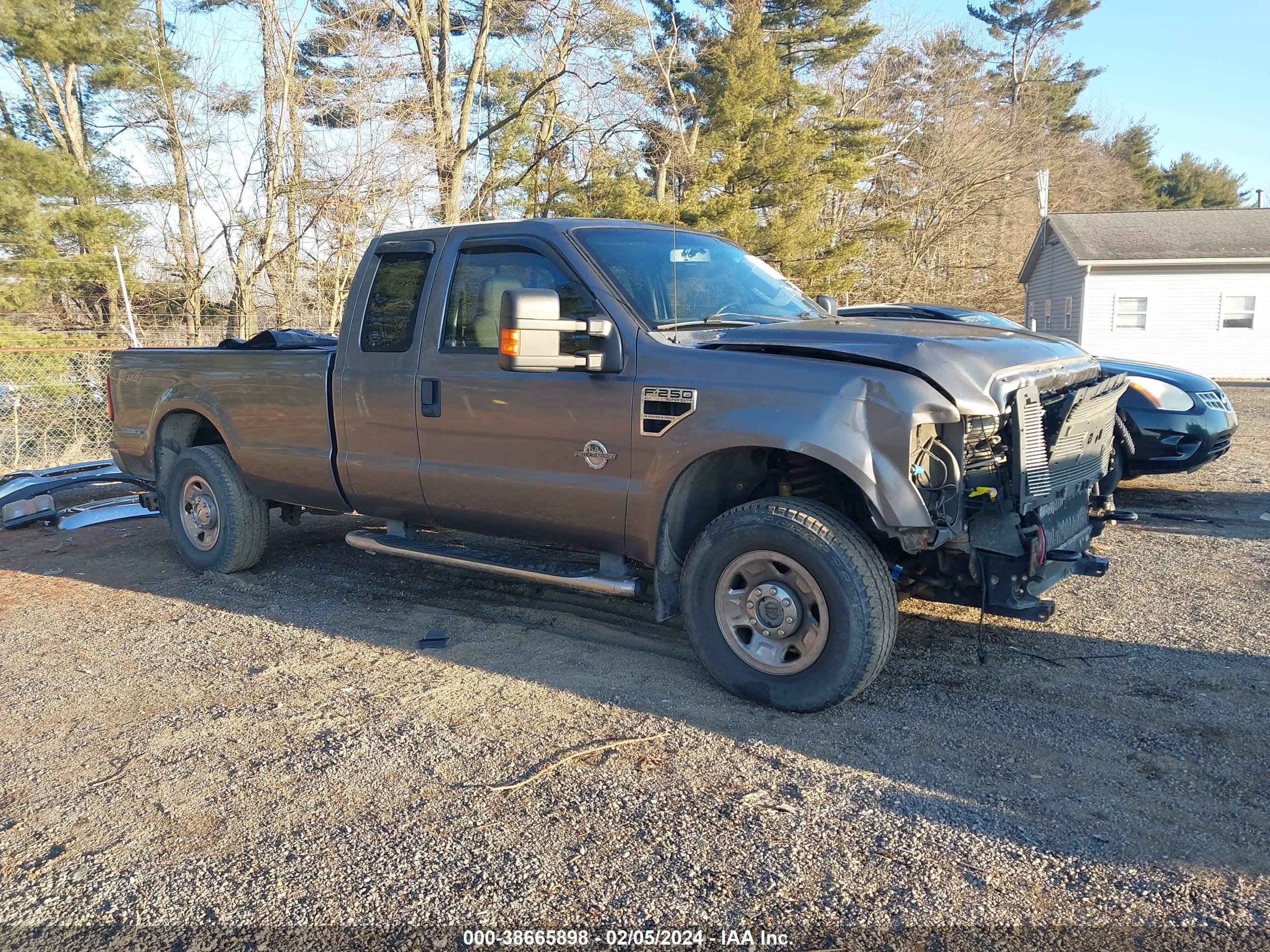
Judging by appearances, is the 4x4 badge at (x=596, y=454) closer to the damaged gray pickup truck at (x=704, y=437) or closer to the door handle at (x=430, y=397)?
the damaged gray pickup truck at (x=704, y=437)

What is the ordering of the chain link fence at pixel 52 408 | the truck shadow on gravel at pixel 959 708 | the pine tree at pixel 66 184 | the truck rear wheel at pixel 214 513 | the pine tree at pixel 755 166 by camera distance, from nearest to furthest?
the truck shadow on gravel at pixel 959 708 → the truck rear wheel at pixel 214 513 → the chain link fence at pixel 52 408 → the pine tree at pixel 66 184 → the pine tree at pixel 755 166

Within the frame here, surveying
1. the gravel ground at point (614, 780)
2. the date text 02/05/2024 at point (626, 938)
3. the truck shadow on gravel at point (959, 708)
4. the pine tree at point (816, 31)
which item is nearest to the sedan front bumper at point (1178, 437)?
the gravel ground at point (614, 780)

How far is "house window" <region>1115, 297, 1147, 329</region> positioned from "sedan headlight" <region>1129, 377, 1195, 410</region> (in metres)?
20.2

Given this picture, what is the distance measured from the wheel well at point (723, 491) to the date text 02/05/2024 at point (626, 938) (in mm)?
1874

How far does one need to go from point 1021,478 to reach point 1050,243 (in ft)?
91.2

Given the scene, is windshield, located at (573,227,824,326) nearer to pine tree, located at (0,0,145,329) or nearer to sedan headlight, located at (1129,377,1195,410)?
sedan headlight, located at (1129,377,1195,410)

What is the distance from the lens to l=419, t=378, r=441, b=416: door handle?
5.03 metres

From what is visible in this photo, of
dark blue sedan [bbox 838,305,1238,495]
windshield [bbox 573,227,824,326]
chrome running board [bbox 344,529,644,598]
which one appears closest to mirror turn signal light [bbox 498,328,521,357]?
windshield [bbox 573,227,824,326]

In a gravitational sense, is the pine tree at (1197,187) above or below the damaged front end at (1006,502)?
above

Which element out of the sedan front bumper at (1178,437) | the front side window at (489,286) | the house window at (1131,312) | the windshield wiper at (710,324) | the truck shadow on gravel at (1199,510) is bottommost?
the truck shadow on gravel at (1199,510)

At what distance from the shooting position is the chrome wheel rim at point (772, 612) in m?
3.95

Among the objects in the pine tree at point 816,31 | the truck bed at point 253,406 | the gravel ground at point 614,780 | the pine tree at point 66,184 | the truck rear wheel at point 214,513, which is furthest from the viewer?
the pine tree at point 816,31

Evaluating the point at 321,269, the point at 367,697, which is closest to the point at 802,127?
the point at 321,269

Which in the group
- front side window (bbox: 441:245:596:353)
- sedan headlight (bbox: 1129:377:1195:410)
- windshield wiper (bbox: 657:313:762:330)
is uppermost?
front side window (bbox: 441:245:596:353)
